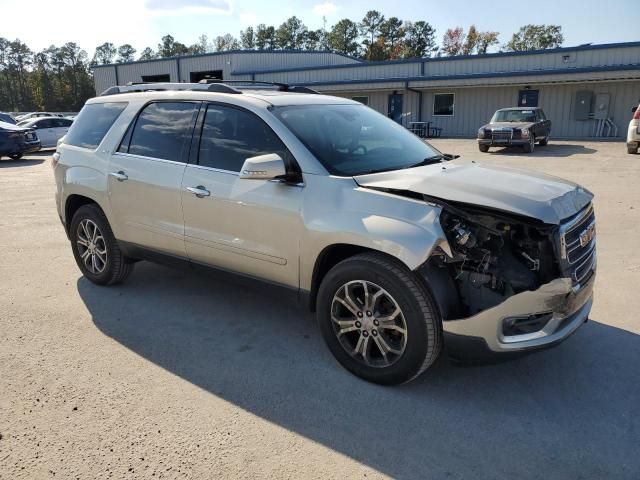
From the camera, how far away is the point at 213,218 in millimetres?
3949

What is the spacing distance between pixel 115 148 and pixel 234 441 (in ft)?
10.2

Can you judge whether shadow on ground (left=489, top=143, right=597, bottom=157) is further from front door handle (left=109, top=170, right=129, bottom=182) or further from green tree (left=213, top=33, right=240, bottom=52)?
green tree (left=213, top=33, right=240, bottom=52)

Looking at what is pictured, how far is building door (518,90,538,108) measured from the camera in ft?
90.7

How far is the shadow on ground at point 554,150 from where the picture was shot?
1889cm

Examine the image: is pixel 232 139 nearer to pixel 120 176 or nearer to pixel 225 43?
pixel 120 176

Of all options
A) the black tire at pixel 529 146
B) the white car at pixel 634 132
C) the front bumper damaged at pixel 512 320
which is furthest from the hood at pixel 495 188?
the black tire at pixel 529 146

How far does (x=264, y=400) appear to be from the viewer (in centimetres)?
318

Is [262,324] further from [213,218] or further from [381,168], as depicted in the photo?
[381,168]

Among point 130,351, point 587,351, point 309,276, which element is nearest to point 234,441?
point 309,276

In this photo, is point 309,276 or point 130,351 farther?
point 130,351

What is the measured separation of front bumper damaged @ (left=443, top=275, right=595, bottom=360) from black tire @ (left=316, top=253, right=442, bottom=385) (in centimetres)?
11

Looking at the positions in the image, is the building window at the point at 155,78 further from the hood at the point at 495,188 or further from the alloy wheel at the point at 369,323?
the alloy wheel at the point at 369,323

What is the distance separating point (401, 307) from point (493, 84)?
27659 millimetres

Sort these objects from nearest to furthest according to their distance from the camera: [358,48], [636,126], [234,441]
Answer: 1. [234,441]
2. [636,126]
3. [358,48]
